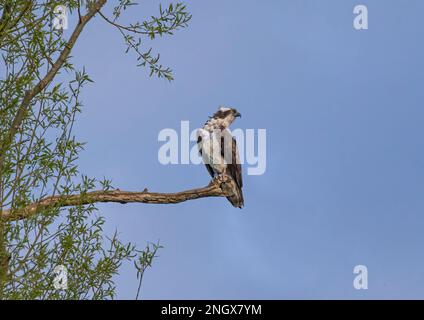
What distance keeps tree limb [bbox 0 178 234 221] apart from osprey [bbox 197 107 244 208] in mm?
878

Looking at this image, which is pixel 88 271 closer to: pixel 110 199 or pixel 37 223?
pixel 37 223

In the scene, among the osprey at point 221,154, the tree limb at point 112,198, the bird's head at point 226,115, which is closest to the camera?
the tree limb at point 112,198

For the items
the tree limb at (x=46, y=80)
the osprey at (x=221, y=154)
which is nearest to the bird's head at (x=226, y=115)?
the osprey at (x=221, y=154)

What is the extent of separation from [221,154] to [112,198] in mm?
5524

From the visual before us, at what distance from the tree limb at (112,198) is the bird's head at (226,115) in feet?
7.30

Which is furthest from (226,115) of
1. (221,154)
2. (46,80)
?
(46,80)

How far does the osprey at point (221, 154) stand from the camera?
19875mm

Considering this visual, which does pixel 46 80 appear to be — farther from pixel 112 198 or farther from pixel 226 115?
pixel 226 115

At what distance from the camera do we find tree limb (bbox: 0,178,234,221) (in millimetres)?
11500

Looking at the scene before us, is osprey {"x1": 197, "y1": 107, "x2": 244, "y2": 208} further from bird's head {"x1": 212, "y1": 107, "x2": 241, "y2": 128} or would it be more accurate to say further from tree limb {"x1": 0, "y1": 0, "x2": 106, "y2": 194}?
tree limb {"x1": 0, "y1": 0, "x2": 106, "y2": 194}

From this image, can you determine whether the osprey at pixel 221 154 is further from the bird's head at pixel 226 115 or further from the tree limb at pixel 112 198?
the tree limb at pixel 112 198

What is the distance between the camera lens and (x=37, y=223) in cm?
1122
